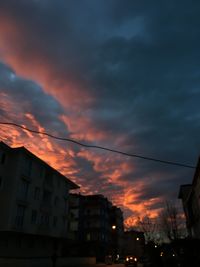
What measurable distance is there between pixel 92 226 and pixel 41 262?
3797 centimetres

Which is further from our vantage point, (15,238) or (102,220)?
(102,220)

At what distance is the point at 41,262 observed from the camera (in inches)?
1559

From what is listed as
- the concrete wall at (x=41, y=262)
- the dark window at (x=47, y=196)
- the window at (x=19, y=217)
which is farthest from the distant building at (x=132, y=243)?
the window at (x=19, y=217)

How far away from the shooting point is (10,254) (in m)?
36.2

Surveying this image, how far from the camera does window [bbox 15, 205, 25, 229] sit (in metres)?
37.3

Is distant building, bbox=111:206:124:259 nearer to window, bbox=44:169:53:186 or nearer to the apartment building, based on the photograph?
the apartment building

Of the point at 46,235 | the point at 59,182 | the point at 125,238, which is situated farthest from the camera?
the point at 125,238

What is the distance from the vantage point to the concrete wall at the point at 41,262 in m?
32.5

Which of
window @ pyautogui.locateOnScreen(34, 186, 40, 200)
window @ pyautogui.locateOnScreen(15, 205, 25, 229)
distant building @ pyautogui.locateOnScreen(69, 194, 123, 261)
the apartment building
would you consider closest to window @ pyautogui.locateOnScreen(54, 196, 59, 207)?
the apartment building

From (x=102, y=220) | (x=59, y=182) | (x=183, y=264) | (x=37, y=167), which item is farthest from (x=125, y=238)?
(x=183, y=264)

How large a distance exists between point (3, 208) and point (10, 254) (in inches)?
244

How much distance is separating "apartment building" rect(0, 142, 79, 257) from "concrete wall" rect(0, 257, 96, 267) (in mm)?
2314

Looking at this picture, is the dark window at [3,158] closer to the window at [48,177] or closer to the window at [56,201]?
the window at [48,177]

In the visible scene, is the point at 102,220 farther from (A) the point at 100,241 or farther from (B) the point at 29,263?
(B) the point at 29,263
